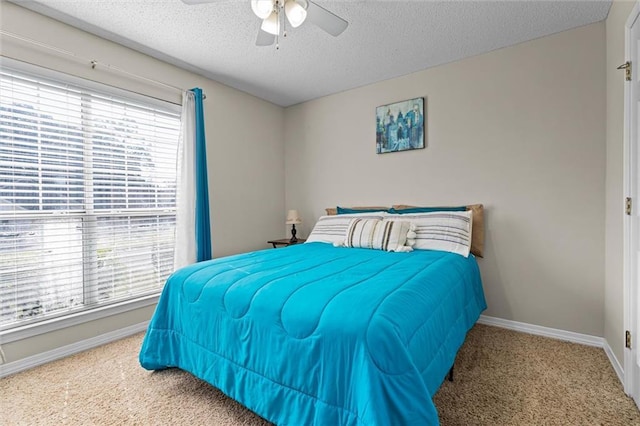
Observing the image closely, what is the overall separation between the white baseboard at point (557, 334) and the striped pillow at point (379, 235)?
113cm

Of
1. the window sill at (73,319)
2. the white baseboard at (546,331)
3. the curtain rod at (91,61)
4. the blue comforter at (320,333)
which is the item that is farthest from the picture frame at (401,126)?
the window sill at (73,319)

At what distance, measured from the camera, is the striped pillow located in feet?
8.55

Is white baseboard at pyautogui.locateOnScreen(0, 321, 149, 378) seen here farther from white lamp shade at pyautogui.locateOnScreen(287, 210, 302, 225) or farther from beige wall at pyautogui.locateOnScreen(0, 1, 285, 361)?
white lamp shade at pyautogui.locateOnScreen(287, 210, 302, 225)

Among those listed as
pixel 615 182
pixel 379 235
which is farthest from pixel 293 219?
pixel 615 182

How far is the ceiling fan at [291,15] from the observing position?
166 centimetres

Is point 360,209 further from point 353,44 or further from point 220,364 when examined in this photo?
point 220,364

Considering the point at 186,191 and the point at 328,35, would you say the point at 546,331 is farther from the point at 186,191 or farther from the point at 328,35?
the point at 186,191

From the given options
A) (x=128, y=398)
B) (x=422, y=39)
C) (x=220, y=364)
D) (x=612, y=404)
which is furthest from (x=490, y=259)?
(x=128, y=398)

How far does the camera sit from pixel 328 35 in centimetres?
247

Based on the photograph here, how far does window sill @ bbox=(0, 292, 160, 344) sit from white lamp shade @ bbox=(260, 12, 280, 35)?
98.4 inches

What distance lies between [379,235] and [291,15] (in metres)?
1.78

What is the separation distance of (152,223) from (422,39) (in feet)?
9.71

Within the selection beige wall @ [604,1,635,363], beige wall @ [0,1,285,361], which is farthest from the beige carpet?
beige wall @ [0,1,285,361]

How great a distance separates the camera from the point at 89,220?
2.45 metres
